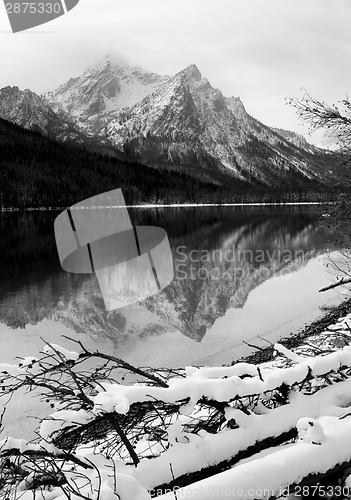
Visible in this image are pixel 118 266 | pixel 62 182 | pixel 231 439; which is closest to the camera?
pixel 231 439

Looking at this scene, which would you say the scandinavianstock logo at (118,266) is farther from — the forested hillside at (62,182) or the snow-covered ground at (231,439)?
the forested hillside at (62,182)

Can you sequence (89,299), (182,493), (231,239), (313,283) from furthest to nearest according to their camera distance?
(231,239) → (313,283) → (89,299) → (182,493)

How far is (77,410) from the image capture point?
289 centimetres


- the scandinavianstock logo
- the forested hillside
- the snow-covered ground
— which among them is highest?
the snow-covered ground

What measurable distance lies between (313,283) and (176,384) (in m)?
23.7

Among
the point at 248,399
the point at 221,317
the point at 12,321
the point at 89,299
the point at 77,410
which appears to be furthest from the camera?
the point at 89,299

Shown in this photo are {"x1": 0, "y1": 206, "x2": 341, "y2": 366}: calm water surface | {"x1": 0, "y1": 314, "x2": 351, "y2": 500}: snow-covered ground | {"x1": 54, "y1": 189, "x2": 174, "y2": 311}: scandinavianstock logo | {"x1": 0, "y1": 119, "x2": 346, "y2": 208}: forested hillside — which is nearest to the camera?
{"x1": 0, "y1": 314, "x2": 351, "y2": 500}: snow-covered ground

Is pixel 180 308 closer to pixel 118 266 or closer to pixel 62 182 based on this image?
pixel 118 266

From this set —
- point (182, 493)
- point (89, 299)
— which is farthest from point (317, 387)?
point (89, 299)

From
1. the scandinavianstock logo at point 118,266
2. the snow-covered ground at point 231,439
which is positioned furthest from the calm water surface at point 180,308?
the snow-covered ground at point 231,439

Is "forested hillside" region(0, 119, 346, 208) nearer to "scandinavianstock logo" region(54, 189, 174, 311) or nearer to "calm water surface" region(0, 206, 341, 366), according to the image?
"scandinavianstock logo" region(54, 189, 174, 311)

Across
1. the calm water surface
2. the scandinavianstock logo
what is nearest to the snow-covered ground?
the calm water surface

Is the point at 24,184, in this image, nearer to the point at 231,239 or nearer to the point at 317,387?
the point at 231,239

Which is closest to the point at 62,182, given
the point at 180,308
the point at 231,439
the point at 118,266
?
the point at 118,266
